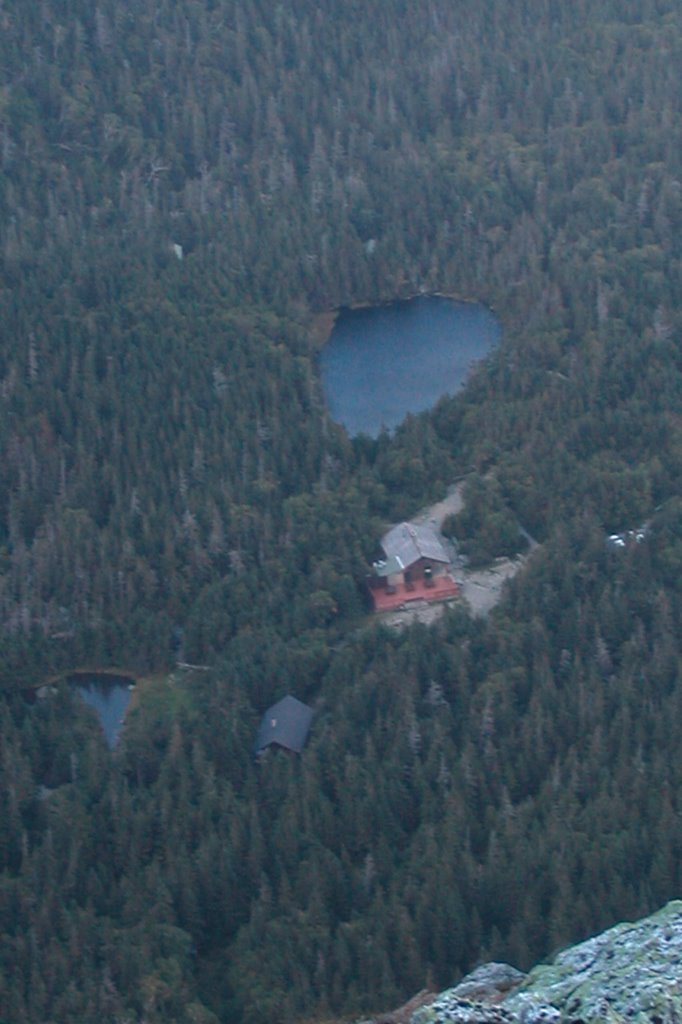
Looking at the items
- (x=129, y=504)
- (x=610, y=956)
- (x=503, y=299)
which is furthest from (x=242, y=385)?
(x=610, y=956)

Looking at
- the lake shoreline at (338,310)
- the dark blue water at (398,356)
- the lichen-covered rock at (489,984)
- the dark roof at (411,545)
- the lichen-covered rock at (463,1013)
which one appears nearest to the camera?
the lichen-covered rock at (463,1013)

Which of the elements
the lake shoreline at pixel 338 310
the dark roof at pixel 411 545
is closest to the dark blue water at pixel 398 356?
the lake shoreline at pixel 338 310

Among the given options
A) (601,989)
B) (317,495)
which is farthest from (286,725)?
(601,989)

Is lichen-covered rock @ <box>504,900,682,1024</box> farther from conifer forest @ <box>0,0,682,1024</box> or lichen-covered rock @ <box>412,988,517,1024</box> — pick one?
conifer forest @ <box>0,0,682,1024</box>

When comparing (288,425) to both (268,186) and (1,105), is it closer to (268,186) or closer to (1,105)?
(268,186)

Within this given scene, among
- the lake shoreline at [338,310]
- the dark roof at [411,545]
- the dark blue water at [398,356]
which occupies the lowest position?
the dark roof at [411,545]

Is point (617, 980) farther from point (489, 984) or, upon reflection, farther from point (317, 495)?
point (317, 495)

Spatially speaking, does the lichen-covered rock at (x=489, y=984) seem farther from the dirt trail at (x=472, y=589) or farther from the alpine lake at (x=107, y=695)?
the dirt trail at (x=472, y=589)
